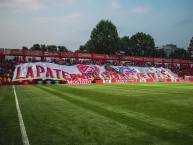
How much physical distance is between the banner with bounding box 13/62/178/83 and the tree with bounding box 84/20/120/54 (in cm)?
2150

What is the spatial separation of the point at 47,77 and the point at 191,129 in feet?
137

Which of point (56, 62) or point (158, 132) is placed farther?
point (56, 62)

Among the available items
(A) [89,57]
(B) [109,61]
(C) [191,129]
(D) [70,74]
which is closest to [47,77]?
(D) [70,74]

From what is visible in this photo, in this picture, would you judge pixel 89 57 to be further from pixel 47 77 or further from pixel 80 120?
pixel 80 120

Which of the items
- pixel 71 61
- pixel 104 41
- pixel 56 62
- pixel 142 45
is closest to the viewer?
pixel 56 62

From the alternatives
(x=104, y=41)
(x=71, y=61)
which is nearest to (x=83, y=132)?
(x=71, y=61)

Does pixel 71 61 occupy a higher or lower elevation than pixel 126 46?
lower

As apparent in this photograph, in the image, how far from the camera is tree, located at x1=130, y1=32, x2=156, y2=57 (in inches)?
4222

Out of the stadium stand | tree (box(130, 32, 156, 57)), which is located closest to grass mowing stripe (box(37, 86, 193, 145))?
the stadium stand

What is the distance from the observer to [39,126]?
7.43 m

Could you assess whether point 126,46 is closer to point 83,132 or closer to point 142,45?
point 142,45

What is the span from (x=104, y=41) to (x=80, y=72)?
34014mm

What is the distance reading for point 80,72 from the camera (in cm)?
5288

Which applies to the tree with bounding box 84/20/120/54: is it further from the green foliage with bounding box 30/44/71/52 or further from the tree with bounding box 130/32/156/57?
the green foliage with bounding box 30/44/71/52
